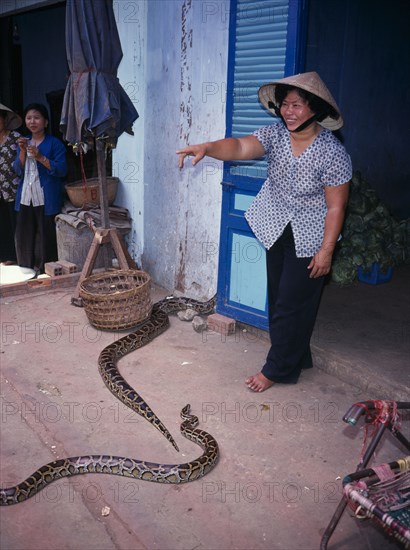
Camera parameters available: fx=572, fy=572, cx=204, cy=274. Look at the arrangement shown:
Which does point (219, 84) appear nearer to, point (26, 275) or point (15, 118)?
point (15, 118)

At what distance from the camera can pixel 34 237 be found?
7.62 meters

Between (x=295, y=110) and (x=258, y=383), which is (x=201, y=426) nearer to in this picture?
(x=258, y=383)

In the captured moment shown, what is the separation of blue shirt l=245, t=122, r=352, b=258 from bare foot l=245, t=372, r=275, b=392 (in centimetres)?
109

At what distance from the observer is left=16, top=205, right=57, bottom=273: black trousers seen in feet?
24.3

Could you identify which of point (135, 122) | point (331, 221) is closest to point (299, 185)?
point (331, 221)

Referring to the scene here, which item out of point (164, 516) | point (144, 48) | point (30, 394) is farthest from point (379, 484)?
point (144, 48)

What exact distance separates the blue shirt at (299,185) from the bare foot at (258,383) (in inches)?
43.0

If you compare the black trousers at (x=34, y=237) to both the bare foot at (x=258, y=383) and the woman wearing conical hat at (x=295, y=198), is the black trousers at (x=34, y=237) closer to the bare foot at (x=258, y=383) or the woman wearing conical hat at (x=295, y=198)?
the woman wearing conical hat at (x=295, y=198)

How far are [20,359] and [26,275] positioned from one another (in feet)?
8.69

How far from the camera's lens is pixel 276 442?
392cm

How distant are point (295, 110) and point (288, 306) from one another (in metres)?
1.42

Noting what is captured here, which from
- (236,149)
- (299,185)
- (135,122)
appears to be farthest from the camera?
(135,122)

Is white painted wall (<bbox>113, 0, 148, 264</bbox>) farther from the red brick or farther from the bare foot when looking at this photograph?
the bare foot


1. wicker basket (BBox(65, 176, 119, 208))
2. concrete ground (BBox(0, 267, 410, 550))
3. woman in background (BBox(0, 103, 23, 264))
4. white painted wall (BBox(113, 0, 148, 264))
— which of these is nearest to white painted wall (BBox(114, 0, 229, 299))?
white painted wall (BBox(113, 0, 148, 264))
